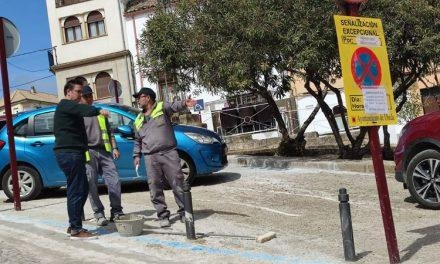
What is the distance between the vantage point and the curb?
11648 mm

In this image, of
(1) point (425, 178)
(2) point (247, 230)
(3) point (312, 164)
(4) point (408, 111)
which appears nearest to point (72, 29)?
(4) point (408, 111)

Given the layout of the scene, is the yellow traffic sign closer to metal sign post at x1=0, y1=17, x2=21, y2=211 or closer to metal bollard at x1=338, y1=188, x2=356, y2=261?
metal bollard at x1=338, y1=188, x2=356, y2=261

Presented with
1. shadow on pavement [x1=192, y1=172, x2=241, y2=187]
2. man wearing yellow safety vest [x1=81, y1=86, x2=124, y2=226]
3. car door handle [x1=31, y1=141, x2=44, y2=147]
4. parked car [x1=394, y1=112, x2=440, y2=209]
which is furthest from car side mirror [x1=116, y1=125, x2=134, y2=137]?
parked car [x1=394, y1=112, x2=440, y2=209]

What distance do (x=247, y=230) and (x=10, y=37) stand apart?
520 centimetres

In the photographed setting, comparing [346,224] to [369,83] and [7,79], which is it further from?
[7,79]

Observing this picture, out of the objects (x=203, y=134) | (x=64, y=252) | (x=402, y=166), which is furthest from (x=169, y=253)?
(x=203, y=134)

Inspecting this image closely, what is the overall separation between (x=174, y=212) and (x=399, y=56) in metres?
6.28

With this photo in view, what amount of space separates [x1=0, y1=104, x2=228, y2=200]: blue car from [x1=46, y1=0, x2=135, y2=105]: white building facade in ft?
77.9

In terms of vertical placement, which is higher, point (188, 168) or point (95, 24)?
point (95, 24)

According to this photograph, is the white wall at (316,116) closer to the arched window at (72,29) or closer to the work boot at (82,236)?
A: the arched window at (72,29)

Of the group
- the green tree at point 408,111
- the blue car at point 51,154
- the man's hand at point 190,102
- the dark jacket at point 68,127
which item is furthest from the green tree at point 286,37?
the dark jacket at point 68,127

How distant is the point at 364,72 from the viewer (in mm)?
5234

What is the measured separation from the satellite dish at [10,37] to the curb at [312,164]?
6082mm

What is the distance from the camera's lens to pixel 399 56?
39.2 feet
